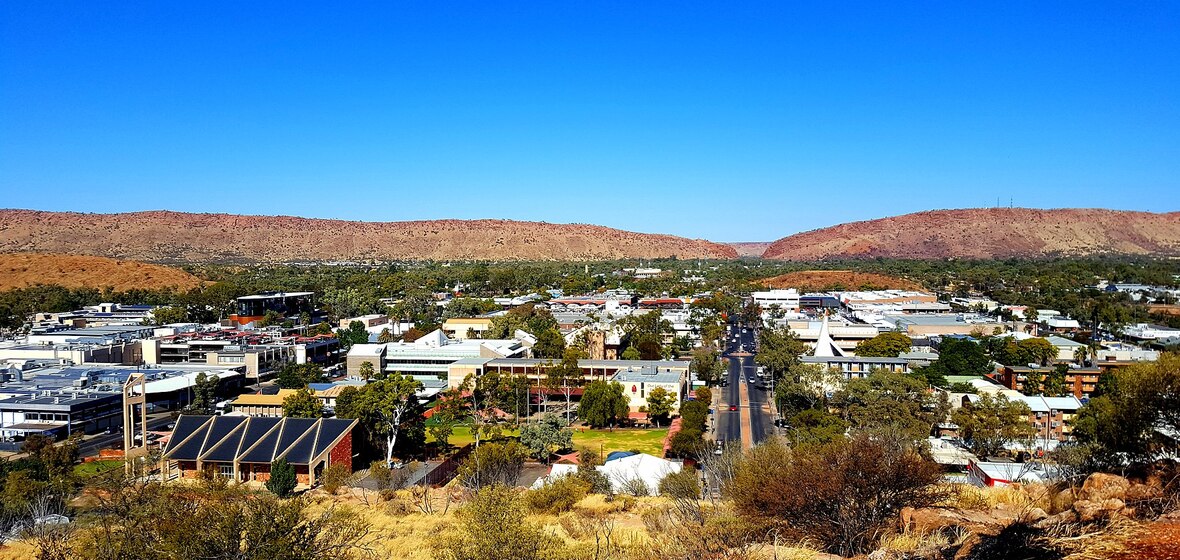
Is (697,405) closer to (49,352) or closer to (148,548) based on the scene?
(148,548)

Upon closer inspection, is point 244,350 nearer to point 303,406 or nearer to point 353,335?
point 353,335

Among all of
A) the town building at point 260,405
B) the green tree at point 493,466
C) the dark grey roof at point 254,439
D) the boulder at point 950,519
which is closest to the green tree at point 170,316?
the town building at point 260,405

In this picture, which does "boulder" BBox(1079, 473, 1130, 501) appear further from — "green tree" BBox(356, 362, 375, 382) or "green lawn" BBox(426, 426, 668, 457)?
"green tree" BBox(356, 362, 375, 382)

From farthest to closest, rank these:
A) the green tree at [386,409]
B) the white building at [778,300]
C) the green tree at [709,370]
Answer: the white building at [778,300] → the green tree at [709,370] → the green tree at [386,409]

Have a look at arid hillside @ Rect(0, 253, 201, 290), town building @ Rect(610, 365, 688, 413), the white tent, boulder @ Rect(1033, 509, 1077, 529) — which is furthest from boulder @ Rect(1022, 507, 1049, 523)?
arid hillside @ Rect(0, 253, 201, 290)

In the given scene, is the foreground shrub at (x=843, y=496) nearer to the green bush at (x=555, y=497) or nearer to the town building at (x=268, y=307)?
the green bush at (x=555, y=497)

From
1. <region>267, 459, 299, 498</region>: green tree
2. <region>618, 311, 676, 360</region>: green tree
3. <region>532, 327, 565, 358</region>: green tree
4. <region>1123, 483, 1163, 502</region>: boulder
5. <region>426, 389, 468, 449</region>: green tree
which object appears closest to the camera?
<region>1123, 483, 1163, 502</region>: boulder
